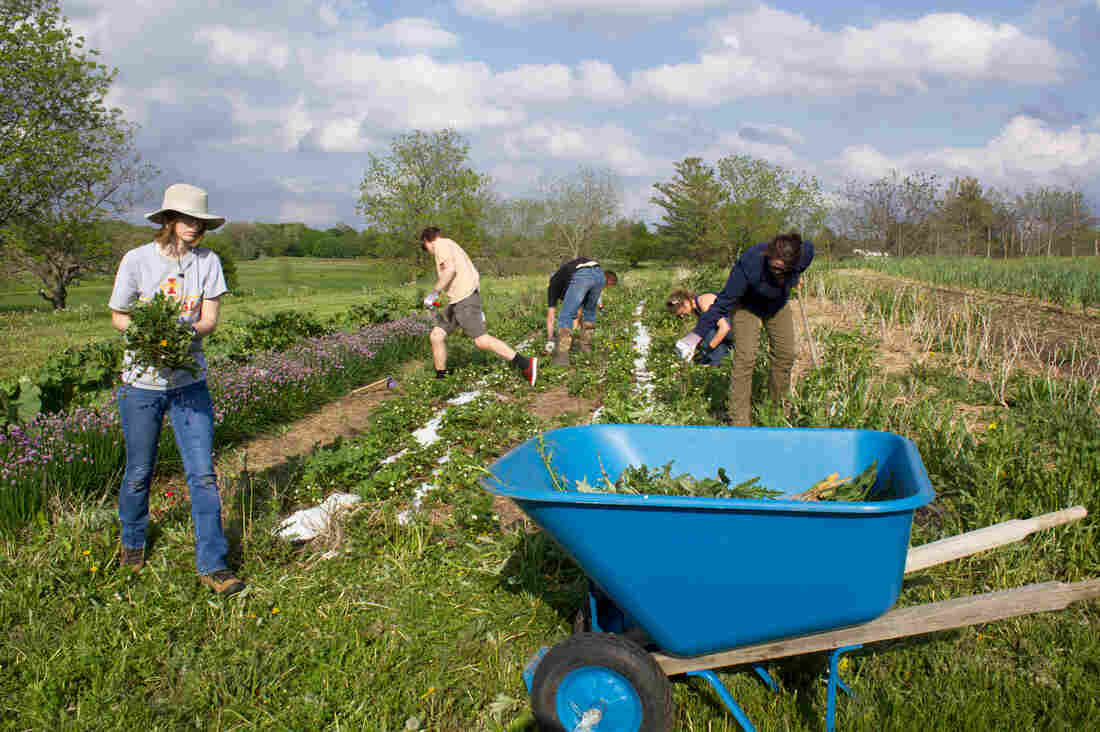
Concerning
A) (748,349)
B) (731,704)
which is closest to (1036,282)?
(748,349)

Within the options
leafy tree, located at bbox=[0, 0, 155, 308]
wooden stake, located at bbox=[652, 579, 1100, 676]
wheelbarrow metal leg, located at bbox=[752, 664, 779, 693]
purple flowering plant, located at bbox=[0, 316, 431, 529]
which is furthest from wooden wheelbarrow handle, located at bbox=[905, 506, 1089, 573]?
leafy tree, located at bbox=[0, 0, 155, 308]

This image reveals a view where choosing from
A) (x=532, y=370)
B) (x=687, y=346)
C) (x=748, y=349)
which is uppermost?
(x=687, y=346)

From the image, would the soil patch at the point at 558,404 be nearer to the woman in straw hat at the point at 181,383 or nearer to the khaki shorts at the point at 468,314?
the khaki shorts at the point at 468,314

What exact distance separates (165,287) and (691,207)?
38472mm

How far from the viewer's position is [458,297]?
6840mm

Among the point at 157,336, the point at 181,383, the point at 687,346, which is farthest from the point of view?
the point at 687,346

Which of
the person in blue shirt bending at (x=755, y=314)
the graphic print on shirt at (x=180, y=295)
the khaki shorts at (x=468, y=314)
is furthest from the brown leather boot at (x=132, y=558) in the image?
the khaki shorts at (x=468, y=314)

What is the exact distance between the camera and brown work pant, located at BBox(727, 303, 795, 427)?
4.68 m

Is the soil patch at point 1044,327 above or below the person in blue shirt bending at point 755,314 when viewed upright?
below

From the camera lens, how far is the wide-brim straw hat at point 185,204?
288 centimetres

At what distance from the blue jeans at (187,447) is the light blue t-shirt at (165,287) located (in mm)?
64

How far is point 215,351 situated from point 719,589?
257 inches

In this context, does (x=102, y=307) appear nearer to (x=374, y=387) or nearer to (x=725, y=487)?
(x=374, y=387)

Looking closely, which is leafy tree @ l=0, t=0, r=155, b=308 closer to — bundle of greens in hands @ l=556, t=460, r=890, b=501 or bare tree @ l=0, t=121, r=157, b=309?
bare tree @ l=0, t=121, r=157, b=309
